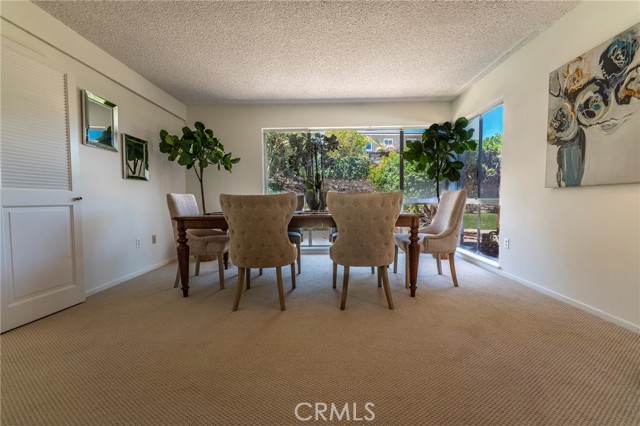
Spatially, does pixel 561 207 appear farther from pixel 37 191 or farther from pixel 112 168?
pixel 112 168

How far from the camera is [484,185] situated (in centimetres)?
350

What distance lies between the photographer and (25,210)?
1846mm

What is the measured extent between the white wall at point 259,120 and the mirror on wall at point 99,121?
4.97 ft

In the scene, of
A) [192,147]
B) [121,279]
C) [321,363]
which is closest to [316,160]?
[192,147]

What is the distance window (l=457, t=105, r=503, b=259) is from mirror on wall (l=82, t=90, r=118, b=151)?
448cm

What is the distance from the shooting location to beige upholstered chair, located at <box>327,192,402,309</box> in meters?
1.97

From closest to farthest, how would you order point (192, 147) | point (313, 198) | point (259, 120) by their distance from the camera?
point (313, 198)
point (192, 147)
point (259, 120)

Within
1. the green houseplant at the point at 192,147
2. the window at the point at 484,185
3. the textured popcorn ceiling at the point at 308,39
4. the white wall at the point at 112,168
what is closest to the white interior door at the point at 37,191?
the white wall at the point at 112,168

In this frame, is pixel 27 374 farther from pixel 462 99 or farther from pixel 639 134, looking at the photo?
pixel 462 99

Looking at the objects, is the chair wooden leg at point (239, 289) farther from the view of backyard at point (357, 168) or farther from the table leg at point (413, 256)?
the view of backyard at point (357, 168)

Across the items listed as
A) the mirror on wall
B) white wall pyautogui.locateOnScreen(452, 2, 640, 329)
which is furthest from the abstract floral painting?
the mirror on wall

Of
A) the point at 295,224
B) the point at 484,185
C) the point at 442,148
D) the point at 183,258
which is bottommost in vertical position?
the point at 183,258

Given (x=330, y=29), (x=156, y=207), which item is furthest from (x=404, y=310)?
(x=156, y=207)

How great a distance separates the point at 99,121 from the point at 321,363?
307cm
